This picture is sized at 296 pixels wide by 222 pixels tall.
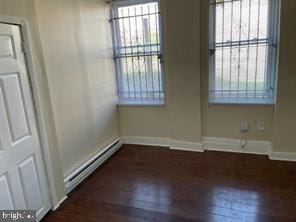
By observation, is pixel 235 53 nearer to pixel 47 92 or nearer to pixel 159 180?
pixel 159 180

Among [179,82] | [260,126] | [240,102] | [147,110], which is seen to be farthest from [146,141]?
[260,126]

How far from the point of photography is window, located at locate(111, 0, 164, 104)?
11.1 ft

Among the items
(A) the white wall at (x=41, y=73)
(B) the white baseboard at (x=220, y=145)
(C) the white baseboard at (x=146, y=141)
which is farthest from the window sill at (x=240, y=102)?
(A) the white wall at (x=41, y=73)

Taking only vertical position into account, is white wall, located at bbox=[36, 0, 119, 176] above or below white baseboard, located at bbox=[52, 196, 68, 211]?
above

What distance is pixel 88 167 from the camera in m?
2.90

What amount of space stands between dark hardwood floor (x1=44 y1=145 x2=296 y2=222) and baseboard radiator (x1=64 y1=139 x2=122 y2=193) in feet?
0.22

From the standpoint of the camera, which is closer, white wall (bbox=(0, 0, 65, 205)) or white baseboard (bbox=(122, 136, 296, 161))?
white wall (bbox=(0, 0, 65, 205))

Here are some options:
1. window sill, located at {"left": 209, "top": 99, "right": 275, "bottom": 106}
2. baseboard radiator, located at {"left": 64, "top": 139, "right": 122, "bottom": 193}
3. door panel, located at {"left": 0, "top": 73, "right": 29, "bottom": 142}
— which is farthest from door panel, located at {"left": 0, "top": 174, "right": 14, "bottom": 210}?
window sill, located at {"left": 209, "top": 99, "right": 275, "bottom": 106}

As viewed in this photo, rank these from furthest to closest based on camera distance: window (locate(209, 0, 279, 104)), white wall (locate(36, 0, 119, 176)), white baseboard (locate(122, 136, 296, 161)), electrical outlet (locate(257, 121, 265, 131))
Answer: electrical outlet (locate(257, 121, 265, 131)), white baseboard (locate(122, 136, 296, 161)), window (locate(209, 0, 279, 104)), white wall (locate(36, 0, 119, 176))

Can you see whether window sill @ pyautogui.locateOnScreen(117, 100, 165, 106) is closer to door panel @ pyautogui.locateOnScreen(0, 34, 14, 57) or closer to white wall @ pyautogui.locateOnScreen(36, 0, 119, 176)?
white wall @ pyautogui.locateOnScreen(36, 0, 119, 176)

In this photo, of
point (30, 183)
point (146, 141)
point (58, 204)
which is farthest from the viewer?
point (146, 141)

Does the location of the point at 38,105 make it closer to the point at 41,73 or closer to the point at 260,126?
the point at 41,73

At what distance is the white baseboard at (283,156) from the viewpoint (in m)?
2.97

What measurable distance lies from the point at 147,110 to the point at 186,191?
1.55 m
